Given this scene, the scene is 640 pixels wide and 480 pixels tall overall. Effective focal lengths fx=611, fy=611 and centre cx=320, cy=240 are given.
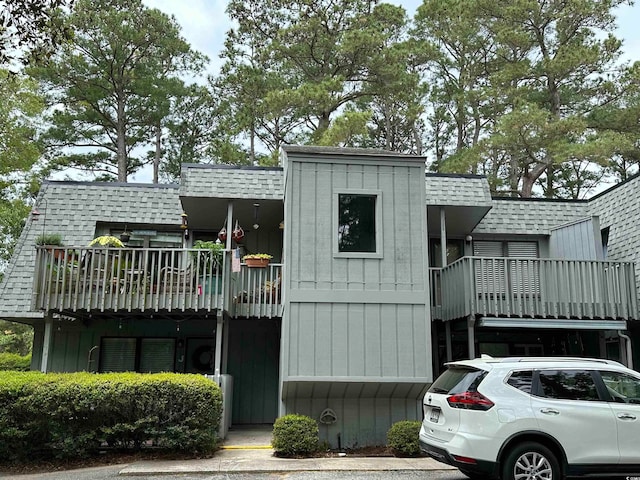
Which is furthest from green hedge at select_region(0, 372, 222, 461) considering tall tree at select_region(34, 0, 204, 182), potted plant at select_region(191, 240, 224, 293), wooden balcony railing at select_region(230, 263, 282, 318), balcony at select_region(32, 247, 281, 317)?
tall tree at select_region(34, 0, 204, 182)

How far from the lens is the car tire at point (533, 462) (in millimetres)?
6500

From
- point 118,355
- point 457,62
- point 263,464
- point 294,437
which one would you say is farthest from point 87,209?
point 457,62

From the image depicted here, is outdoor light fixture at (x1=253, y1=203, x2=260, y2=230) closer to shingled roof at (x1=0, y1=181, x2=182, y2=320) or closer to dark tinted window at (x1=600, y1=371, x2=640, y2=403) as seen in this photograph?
shingled roof at (x1=0, y1=181, x2=182, y2=320)

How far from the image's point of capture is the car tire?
21.3ft

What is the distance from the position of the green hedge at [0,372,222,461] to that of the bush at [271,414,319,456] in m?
1.01

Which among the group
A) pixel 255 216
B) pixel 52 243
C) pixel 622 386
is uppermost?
pixel 255 216

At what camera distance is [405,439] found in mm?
9367

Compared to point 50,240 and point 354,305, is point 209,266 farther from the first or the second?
point 50,240

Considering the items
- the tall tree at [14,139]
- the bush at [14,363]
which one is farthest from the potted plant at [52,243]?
the tall tree at [14,139]

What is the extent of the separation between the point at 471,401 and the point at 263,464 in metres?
3.45

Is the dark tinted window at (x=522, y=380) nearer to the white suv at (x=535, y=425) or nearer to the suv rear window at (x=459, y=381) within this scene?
the white suv at (x=535, y=425)

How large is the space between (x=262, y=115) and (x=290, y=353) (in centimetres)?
1550

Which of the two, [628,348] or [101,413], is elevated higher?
[628,348]

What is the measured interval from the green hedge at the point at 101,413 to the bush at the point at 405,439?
2757 mm
